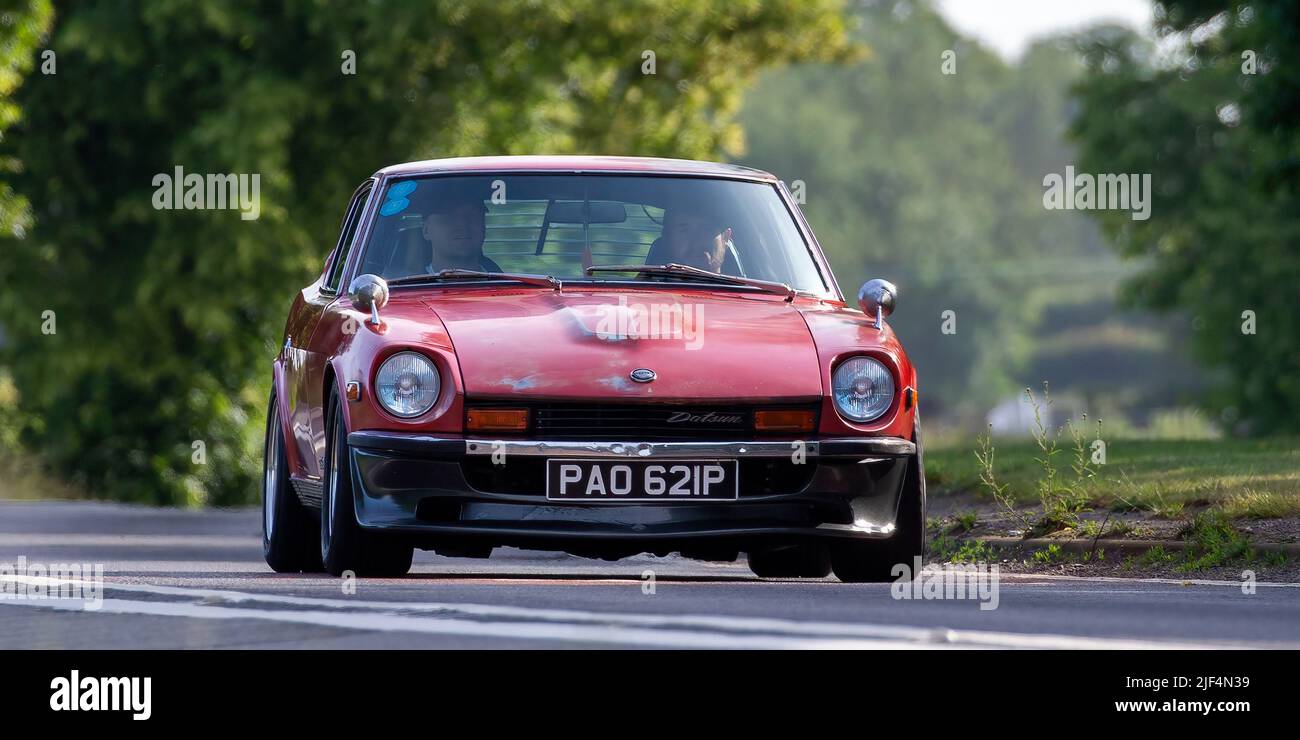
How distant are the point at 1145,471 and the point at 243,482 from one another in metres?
18.8

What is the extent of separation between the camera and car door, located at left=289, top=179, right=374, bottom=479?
32.6 feet

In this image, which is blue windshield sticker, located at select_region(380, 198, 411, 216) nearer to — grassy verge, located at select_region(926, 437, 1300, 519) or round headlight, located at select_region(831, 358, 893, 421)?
Answer: round headlight, located at select_region(831, 358, 893, 421)

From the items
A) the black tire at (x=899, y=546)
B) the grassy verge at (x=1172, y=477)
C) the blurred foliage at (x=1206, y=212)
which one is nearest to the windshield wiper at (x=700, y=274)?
the black tire at (x=899, y=546)

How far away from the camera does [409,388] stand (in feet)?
29.6

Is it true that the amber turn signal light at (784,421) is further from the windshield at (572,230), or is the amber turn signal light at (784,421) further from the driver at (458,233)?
the driver at (458,233)

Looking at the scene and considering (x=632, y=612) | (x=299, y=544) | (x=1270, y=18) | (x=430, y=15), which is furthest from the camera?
(x=430, y=15)

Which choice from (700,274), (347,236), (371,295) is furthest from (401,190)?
(700,274)

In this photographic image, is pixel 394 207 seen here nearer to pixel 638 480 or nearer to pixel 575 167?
pixel 575 167

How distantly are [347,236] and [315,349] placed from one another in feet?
3.89

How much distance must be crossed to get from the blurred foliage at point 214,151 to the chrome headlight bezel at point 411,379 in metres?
18.5

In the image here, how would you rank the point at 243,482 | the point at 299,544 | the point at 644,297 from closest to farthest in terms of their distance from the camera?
the point at 644,297, the point at 299,544, the point at 243,482

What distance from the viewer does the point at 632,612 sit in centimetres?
777
